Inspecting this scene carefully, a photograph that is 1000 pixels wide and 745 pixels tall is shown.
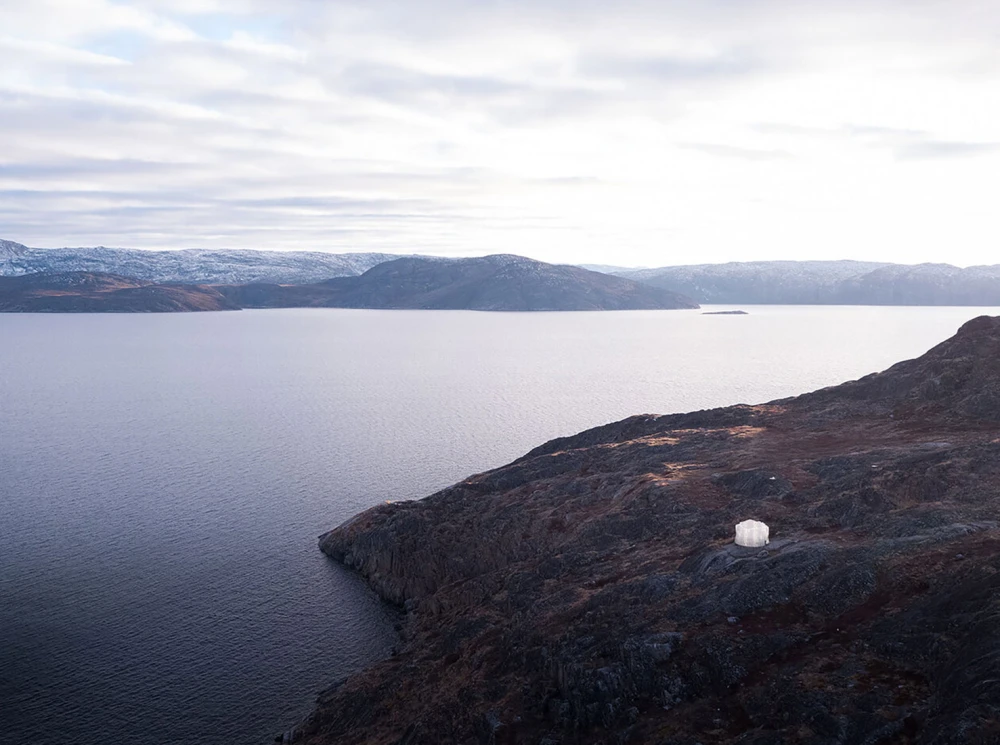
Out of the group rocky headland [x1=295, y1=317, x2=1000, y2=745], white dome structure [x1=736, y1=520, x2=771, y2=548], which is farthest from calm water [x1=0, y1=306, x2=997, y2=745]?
white dome structure [x1=736, y1=520, x2=771, y2=548]

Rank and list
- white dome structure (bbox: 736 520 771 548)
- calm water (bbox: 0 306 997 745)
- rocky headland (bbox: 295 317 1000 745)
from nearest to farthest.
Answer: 1. rocky headland (bbox: 295 317 1000 745)
2. white dome structure (bbox: 736 520 771 548)
3. calm water (bbox: 0 306 997 745)

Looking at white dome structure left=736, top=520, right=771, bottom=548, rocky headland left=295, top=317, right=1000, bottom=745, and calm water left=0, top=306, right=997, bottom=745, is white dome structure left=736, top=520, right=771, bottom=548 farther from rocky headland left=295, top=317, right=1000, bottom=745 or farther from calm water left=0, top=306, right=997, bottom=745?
calm water left=0, top=306, right=997, bottom=745

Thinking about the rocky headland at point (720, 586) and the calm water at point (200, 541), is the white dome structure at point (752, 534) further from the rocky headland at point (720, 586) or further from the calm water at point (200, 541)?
the calm water at point (200, 541)

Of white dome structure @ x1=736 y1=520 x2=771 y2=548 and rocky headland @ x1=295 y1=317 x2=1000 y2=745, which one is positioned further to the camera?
white dome structure @ x1=736 y1=520 x2=771 y2=548


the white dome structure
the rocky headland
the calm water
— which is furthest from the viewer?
the calm water

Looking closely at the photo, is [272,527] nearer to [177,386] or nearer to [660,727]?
[660,727]

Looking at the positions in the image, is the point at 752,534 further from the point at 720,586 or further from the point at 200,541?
the point at 200,541
